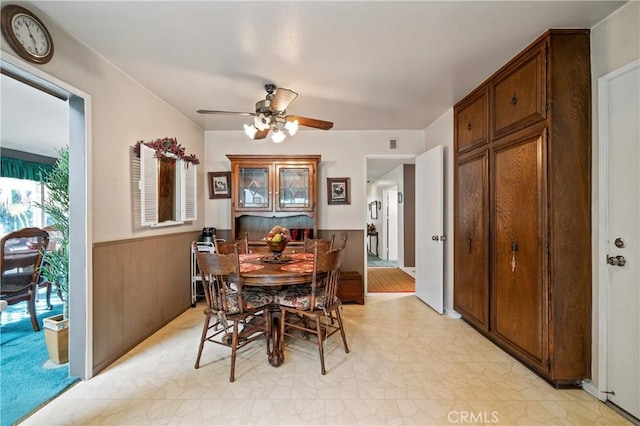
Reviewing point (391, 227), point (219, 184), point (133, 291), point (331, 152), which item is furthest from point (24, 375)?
point (391, 227)

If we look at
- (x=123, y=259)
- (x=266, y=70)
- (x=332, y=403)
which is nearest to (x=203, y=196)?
(x=123, y=259)

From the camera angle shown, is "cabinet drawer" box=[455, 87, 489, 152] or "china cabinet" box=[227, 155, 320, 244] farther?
"china cabinet" box=[227, 155, 320, 244]

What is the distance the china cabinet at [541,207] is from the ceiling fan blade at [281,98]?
1795mm

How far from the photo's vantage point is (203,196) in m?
4.10

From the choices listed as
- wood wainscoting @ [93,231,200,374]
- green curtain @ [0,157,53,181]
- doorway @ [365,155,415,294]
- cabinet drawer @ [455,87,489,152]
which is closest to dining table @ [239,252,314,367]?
wood wainscoting @ [93,231,200,374]

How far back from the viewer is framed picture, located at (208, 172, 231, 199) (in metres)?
4.11

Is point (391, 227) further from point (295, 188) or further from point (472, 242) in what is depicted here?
point (472, 242)

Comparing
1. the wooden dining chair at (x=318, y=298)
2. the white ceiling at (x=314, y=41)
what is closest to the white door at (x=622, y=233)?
the white ceiling at (x=314, y=41)

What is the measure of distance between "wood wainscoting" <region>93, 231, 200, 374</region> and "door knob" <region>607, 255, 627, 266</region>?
3537mm

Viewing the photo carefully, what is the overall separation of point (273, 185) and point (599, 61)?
321cm

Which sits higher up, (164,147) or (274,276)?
(164,147)

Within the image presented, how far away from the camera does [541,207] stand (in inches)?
78.2

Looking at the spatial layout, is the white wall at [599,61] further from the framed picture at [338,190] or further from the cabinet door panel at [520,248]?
the framed picture at [338,190]

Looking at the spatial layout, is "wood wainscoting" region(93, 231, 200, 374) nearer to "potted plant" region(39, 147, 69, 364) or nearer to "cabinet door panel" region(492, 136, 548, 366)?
"potted plant" region(39, 147, 69, 364)
